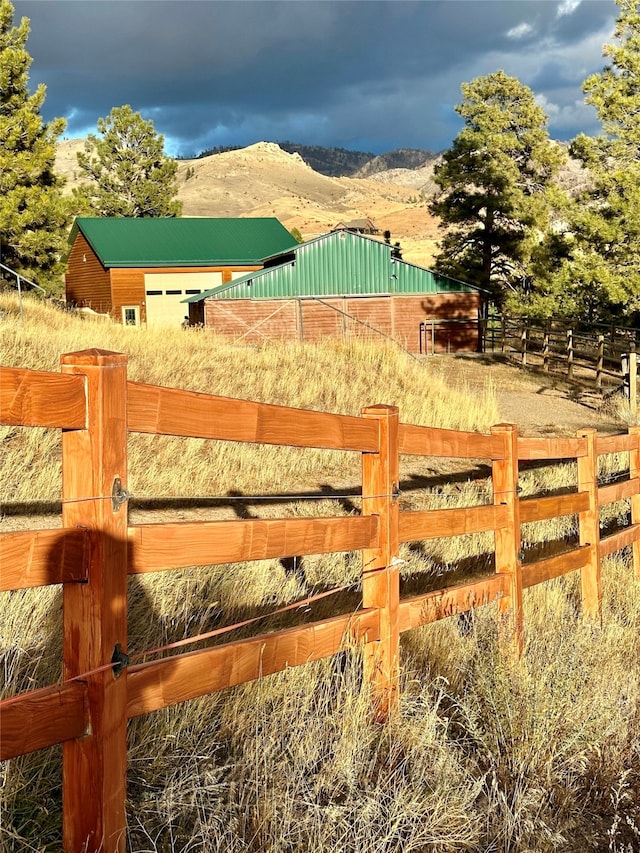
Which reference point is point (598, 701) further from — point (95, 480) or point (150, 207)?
point (150, 207)

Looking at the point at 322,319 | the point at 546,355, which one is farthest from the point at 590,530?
the point at 322,319

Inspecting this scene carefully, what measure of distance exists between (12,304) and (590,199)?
16.8 metres

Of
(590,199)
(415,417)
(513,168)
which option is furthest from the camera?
(513,168)

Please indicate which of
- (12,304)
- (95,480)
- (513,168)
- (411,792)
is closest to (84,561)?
(95,480)

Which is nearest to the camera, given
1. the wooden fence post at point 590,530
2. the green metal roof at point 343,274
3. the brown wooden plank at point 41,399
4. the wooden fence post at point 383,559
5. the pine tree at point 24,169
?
the brown wooden plank at point 41,399

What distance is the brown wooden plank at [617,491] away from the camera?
7.14 m

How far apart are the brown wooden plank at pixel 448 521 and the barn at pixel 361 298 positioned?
3101cm

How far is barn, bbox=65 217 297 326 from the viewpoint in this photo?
139 feet

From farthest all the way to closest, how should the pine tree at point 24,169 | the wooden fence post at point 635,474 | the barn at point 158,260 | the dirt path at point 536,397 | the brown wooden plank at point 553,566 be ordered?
1. the barn at point 158,260
2. the pine tree at point 24,169
3. the dirt path at point 536,397
4. the wooden fence post at point 635,474
5. the brown wooden plank at point 553,566

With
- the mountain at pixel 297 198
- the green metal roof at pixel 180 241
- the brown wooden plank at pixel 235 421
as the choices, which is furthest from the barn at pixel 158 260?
the brown wooden plank at pixel 235 421

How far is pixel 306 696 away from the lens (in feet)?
12.3

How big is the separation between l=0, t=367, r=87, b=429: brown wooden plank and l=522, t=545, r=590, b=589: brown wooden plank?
145 inches

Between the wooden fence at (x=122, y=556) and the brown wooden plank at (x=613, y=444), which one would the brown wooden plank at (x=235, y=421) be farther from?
the brown wooden plank at (x=613, y=444)

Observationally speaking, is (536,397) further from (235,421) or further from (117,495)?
(117,495)
